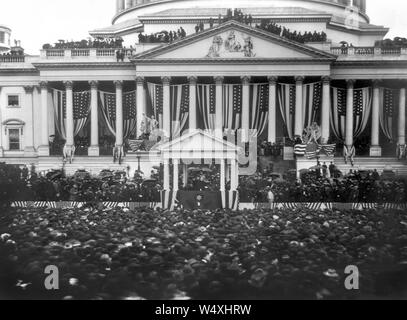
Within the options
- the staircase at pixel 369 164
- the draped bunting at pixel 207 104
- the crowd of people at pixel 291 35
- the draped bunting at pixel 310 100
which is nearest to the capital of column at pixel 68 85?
the draped bunting at pixel 207 104

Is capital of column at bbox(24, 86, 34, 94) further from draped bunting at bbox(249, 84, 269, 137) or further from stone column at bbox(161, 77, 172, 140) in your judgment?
draped bunting at bbox(249, 84, 269, 137)

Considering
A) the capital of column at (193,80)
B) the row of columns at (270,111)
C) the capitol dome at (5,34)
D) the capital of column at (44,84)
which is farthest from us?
the capital of column at (44,84)

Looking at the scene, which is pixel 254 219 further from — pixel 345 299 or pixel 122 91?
pixel 122 91

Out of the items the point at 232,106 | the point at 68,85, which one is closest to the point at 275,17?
the point at 232,106

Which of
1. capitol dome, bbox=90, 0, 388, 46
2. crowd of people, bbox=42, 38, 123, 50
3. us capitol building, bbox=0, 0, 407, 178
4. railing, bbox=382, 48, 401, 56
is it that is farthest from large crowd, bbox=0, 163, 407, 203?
capitol dome, bbox=90, 0, 388, 46

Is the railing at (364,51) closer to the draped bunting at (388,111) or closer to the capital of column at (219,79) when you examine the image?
the draped bunting at (388,111)

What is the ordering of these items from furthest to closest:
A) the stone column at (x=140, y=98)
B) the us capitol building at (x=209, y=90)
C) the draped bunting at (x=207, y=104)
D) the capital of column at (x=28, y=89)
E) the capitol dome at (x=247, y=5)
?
the capitol dome at (x=247, y=5) < the capital of column at (x=28, y=89) < the stone column at (x=140, y=98) < the draped bunting at (x=207, y=104) < the us capitol building at (x=209, y=90)
